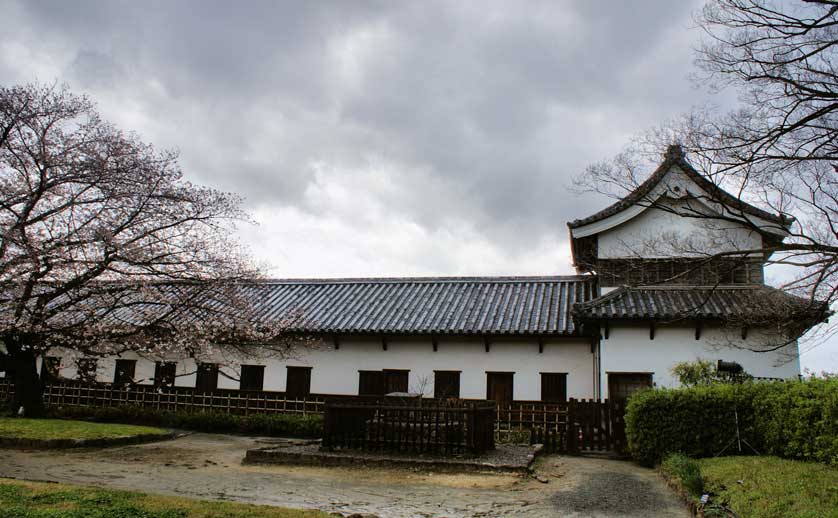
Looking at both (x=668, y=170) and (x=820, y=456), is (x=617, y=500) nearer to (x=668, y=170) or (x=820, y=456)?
(x=820, y=456)

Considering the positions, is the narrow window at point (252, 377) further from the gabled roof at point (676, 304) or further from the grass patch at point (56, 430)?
the gabled roof at point (676, 304)

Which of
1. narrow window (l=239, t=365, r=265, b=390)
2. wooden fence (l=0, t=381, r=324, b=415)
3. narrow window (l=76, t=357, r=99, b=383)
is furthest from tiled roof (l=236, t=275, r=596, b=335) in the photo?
narrow window (l=76, t=357, r=99, b=383)

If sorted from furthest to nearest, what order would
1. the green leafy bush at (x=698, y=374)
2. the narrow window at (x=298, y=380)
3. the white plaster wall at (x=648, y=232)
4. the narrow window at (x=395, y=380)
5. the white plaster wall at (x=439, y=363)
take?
1. the narrow window at (x=298, y=380)
2. the narrow window at (x=395, y=380)
3. the white plaster wall at (x=648, y=232)
4. the white plaster wall at (x=439, y=363)
5. the green leafy bush at (x=698, y=374)

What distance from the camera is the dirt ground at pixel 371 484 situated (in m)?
8.05

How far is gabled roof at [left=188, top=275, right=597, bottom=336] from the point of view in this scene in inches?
752

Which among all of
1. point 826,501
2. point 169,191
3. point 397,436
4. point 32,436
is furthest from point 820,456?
point 169,191

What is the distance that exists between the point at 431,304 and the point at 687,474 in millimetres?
13194

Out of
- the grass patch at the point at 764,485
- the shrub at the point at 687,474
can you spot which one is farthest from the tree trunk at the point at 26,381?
the grass patch at the point at 764,485

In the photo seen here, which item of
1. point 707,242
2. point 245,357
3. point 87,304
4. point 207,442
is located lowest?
point 207,442

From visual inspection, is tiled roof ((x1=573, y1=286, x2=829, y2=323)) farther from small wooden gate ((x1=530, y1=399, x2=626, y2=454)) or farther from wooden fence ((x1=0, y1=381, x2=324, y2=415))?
wooden fence ((x1=0, y1=381, x2=324, y2=415))

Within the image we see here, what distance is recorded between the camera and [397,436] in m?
12.2

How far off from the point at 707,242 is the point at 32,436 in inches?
698

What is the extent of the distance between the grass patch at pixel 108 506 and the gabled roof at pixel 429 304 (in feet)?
37.8

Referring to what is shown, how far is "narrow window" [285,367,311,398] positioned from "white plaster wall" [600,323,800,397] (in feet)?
30.4
